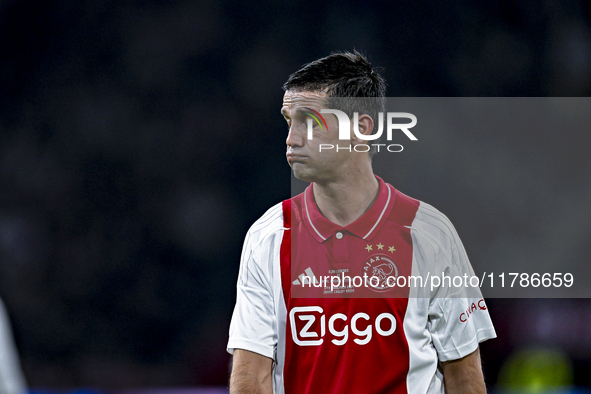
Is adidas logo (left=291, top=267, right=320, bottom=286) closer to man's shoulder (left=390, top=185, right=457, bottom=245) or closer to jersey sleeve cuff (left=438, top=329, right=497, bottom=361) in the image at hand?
man's shoulder (left=390, top=185, right=457, bottom=245)

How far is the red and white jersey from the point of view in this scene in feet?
5.38

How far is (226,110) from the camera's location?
3125 mm

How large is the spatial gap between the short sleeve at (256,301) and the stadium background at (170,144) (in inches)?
44.0

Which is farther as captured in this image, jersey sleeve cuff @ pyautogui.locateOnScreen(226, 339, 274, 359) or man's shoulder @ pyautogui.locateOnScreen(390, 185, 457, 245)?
man's shoulder @ pyautogui.locateOnScreen(390, 185, 457, 245)

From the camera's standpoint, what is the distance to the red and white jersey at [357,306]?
1.64 meters

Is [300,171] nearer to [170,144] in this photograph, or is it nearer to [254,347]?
[254,347]

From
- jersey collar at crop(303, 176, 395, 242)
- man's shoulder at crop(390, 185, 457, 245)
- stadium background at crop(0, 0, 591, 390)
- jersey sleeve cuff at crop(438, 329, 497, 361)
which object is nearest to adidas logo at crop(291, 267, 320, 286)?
jersey collar at crop(303, 176, 395, 242)

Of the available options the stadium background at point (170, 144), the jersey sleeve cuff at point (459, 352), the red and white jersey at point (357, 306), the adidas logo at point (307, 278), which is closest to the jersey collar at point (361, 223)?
the red and white jersey at point (357, 306)

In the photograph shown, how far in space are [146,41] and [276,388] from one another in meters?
2.26

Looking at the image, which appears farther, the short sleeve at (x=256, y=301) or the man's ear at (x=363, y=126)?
the man's ear at (x=363, y=126)

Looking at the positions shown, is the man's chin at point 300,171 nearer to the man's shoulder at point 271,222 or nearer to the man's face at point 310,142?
the man's face at point 310,142

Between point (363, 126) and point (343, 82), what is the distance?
0.52 feet

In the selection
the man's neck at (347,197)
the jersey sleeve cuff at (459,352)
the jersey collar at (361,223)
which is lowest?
the jersey sleeve cuff at (459,352)

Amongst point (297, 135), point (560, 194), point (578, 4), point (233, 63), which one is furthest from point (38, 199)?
point (578, 4)
